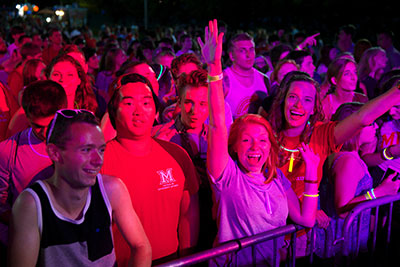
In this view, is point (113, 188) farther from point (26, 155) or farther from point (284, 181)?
point (284, 181)

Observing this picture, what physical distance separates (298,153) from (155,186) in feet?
3.99

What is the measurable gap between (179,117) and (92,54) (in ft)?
17.3

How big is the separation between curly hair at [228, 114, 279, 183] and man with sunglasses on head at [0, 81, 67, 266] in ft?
3.84

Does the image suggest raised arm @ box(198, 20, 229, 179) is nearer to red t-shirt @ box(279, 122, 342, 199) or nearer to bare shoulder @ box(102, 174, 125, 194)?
bare shoulder @ box(102, 174, 125, 194)

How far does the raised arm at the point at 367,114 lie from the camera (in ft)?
9.49

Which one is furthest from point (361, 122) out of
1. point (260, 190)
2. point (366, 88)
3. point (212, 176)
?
point (366, 88)

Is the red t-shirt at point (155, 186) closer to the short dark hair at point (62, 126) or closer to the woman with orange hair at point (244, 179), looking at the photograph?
the woman with orange hair at point (244, 179)

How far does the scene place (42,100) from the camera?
2674 mm

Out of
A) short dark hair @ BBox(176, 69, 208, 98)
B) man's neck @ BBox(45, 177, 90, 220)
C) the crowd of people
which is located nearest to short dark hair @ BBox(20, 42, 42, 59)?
the crowd of people

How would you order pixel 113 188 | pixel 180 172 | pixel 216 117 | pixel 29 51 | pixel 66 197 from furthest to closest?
pixel 29 51, pixel 180 172, pixel 216 117, pixel 113 188, pixel 66 197

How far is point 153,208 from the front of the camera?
2.47 metres

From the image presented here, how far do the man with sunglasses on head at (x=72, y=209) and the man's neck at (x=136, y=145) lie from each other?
0.43 metres

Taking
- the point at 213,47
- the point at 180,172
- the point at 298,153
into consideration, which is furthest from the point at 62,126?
the point at 298,153

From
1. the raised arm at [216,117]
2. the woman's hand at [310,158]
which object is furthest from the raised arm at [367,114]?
the raised arm at [216,117]
